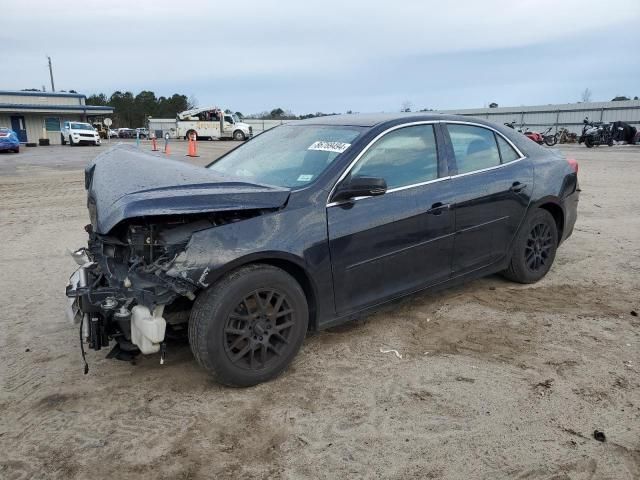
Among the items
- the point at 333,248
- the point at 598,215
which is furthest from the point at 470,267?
the point at 598,215

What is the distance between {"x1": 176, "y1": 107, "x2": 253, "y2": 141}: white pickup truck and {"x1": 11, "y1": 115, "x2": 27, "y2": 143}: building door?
14532 millimetres

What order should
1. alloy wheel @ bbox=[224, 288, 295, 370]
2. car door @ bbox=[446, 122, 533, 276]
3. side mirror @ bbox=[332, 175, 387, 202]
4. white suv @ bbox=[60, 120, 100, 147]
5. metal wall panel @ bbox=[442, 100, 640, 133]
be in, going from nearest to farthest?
1. alloy wheel @ bbox=[224, 288, 295, 370]
2. side mirror @ bbox=[332, 175, 387, 202]
3. car door @ bbox=[446, 122, 533, 276]
4. metal wall panel @ bbox=[442, 100, 640, 133]
5. white suv @ bbox=[60, 120, 100, 147]

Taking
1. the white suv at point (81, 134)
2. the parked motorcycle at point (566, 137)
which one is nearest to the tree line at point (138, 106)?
the white suv at point (81, 134)

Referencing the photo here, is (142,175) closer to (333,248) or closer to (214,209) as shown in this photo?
(214,209)

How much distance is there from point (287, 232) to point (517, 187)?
7.98ft

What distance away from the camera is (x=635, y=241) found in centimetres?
677

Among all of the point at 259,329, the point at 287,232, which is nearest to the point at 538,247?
the point at 287,232

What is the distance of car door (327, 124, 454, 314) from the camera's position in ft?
11.7

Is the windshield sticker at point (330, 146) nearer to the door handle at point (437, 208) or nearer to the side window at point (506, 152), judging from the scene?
the door handle at point (437, 208)

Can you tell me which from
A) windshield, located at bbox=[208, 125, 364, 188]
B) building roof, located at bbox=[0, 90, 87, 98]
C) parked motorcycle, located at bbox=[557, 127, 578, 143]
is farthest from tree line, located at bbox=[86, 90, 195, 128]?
windshield, located at bbox=[208, 125, 364, 188]

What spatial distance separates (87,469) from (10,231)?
620cm

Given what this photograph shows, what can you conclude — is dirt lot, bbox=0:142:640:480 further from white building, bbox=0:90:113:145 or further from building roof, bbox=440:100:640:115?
white building, bbox=0:90:113:145

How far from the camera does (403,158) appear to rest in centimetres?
400

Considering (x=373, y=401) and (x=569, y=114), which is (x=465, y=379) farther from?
(x=569, y=114)
